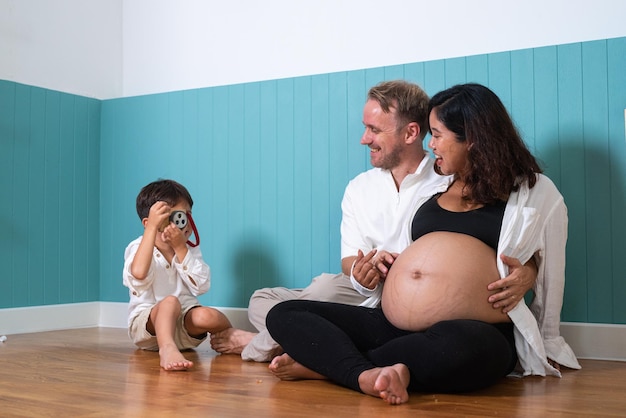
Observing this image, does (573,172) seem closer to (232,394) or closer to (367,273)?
(367,273)

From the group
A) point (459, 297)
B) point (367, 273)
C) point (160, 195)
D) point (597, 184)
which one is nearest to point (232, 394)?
point (367, 273)

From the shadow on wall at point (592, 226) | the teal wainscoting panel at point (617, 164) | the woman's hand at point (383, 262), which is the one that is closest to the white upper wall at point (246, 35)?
the teal wainscoting panel at point (617, 164)

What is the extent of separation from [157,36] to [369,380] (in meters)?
2.71

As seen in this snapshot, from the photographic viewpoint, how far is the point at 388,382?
190 cm

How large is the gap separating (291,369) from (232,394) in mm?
226

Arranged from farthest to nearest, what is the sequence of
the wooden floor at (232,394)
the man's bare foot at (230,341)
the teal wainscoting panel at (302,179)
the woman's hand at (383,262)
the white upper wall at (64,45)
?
the white upper wall at (64,45) < the teal wainscoting panel at (302,179) < the man's bare foot at (230,341) < the woman's hand at (383,262) < the wooden floor at (232,394)

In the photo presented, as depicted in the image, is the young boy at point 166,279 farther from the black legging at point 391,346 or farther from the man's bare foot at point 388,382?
the man's bare foot at point 388,382

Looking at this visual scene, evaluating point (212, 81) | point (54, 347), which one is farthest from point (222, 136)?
point (54, 347)

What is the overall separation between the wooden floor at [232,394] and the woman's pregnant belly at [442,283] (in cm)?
23

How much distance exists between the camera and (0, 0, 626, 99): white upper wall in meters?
3.10

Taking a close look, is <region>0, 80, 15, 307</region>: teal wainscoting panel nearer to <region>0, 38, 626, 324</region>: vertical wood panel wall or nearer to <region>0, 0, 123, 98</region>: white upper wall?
<region>0, 38, 626, 324</region>: vertical wood panel wall

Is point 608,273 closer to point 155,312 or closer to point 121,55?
point 155,312

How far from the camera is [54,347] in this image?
124 inches

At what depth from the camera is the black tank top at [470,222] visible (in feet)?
7.55
